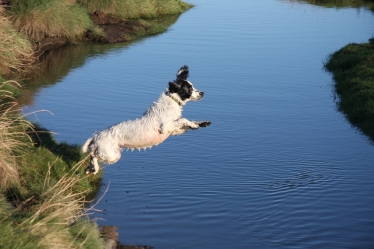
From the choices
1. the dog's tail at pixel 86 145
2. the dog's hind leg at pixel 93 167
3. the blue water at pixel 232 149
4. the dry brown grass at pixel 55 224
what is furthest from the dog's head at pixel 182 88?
the dry brown grass at pixel 55 224

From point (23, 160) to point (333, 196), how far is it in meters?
4.28

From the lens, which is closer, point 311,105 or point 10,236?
point 10,236

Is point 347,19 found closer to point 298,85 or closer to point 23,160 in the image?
point 298,85

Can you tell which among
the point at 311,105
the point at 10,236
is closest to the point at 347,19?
the point at 311,105

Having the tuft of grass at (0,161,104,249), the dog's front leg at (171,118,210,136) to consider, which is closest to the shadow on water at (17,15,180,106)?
the dog's front leg at (171,118,210,136)

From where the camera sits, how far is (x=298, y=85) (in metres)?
18.4

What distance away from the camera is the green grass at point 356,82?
1515cm

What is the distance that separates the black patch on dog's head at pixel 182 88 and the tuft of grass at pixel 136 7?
18261mm

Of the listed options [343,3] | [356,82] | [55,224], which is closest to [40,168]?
[55,224]

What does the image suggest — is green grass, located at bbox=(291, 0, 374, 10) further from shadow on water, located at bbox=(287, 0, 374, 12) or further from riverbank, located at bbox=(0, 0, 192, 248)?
riverbank, located at bbox=(0, 0, 192, 248)

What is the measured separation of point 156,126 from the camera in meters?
9.33

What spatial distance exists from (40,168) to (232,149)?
12.9 ft

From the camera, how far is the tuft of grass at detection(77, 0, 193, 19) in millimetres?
27547

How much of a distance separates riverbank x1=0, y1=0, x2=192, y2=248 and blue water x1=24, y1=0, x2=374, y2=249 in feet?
2.39
